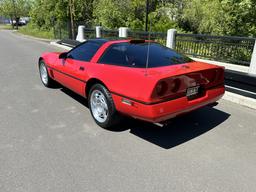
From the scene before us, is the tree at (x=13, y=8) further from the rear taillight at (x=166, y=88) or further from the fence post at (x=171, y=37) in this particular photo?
the rear taillight at (x=166, y=88)

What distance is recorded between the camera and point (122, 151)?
10.3ft

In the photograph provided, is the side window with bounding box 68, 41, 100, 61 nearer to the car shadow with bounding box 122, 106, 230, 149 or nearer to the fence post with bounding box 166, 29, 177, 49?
the car shadow with bounding box 122, 106, 230, 149

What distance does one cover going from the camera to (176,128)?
380 cm

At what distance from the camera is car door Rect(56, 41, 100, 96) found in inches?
162

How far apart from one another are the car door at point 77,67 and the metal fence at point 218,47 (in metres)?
5.73

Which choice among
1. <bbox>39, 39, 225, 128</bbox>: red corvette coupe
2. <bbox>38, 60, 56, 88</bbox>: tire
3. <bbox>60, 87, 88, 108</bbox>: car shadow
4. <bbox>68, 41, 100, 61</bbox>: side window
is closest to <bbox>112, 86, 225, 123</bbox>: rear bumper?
<bbox>39, 39, 225, 128</bbox>: red corvette coupe

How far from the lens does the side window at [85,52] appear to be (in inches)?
163

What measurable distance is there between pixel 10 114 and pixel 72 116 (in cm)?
120

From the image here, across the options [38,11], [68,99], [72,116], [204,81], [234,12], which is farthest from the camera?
[38,11]

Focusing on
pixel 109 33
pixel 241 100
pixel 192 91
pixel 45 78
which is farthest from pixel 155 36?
pixel 192 91

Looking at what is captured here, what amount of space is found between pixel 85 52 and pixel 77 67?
34 cm

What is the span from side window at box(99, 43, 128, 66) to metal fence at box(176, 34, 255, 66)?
5577mm

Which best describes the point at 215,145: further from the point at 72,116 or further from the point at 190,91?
the point at 72,116

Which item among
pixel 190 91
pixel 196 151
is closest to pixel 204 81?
pixel 190 91
